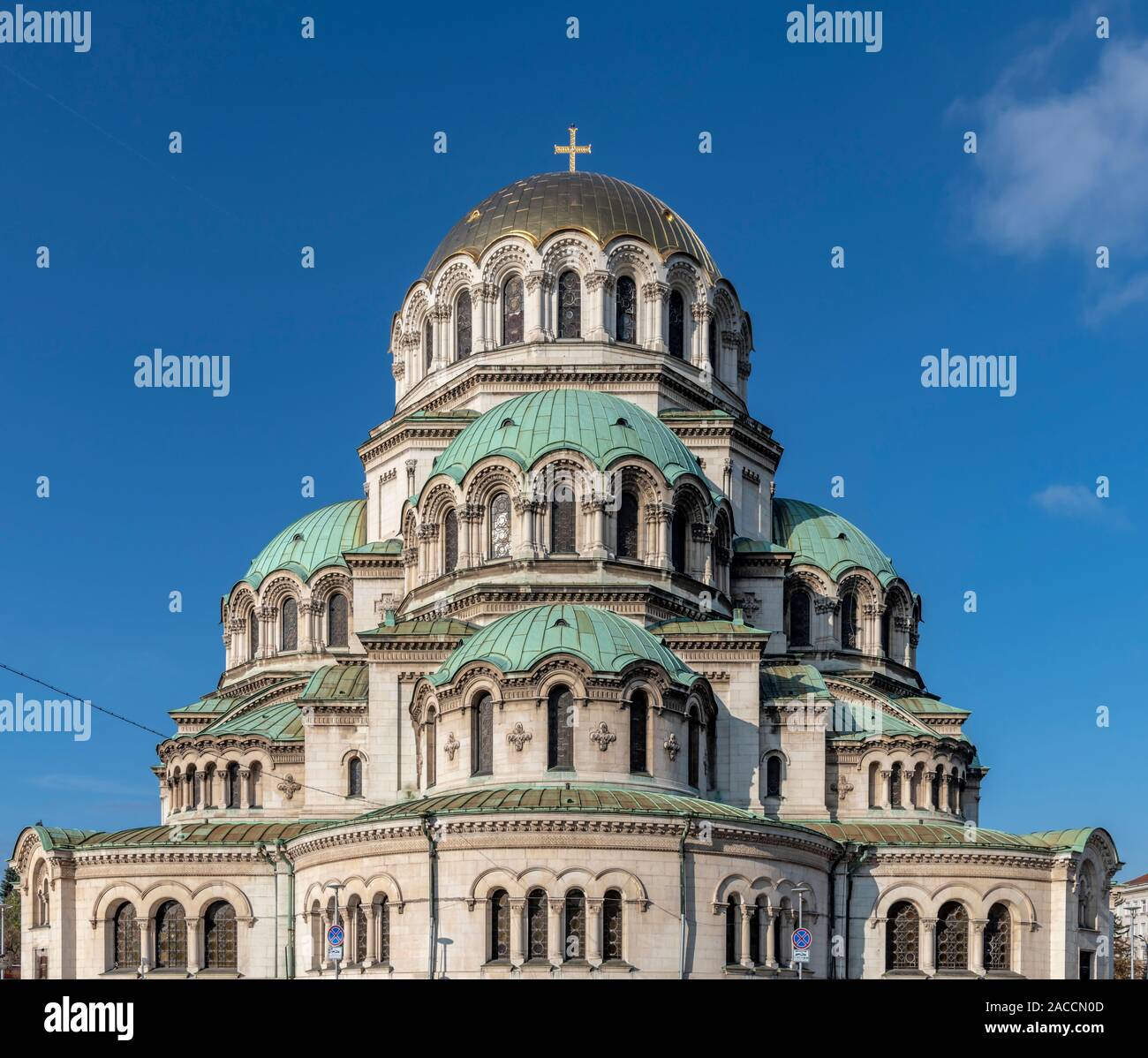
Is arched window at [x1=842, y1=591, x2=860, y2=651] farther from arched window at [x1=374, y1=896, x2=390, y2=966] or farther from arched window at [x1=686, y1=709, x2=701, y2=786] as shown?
arched window at [x1=374, y1=896, x2=390, y2=966]

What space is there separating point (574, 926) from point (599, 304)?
69.6ft

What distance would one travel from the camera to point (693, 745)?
46.2 m

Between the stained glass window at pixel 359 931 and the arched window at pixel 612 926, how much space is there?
227 inches

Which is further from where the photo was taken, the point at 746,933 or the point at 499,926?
the point at 746,933

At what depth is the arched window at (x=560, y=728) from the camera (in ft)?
145

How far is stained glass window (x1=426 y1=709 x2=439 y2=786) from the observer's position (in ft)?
152

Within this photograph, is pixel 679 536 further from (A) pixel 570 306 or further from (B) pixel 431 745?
(A) pixel 570 306

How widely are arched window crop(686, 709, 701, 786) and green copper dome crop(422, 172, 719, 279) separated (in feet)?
55.2

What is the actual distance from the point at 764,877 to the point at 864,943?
4717 millimetres

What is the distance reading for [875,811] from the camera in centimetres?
5034

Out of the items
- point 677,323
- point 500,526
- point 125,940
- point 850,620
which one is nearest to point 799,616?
point 850,620

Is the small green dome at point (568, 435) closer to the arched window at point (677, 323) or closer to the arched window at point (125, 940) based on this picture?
the arched window at point (677, 323)

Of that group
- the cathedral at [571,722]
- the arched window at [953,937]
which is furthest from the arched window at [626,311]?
the arched window at [953,937]

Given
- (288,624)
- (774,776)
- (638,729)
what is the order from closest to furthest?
(638,729) < (774,776) < (288,624)
